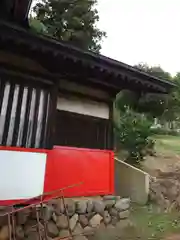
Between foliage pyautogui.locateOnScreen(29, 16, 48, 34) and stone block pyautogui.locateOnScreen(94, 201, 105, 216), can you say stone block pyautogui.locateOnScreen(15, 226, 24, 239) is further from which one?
foliage pyautogui.locateOnScreen(29, 16, 48, 34)

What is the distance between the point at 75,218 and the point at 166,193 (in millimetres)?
6251

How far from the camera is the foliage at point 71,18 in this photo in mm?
16438

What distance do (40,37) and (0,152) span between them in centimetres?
216

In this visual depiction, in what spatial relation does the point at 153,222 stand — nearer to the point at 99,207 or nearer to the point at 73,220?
the point at 99,207

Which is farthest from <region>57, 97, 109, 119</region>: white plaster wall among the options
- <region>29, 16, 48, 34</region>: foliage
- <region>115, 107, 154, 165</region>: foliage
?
<region>115, 107, 154, 165</region>: foliage

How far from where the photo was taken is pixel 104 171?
23.1ft

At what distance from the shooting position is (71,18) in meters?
16.6

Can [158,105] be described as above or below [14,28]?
above

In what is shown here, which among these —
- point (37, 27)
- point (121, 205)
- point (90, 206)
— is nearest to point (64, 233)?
point (90, 206)

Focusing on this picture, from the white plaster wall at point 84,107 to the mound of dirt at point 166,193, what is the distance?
5.09 meters

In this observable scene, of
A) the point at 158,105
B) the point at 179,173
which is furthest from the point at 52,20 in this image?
the point at 179,173

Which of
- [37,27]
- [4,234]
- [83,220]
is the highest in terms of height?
[37,27]

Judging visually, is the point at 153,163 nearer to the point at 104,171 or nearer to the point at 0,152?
the point at 104,171

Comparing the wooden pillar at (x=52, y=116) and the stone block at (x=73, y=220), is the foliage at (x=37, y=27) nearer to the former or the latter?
the wooden pillar at (x=52, y=116)
